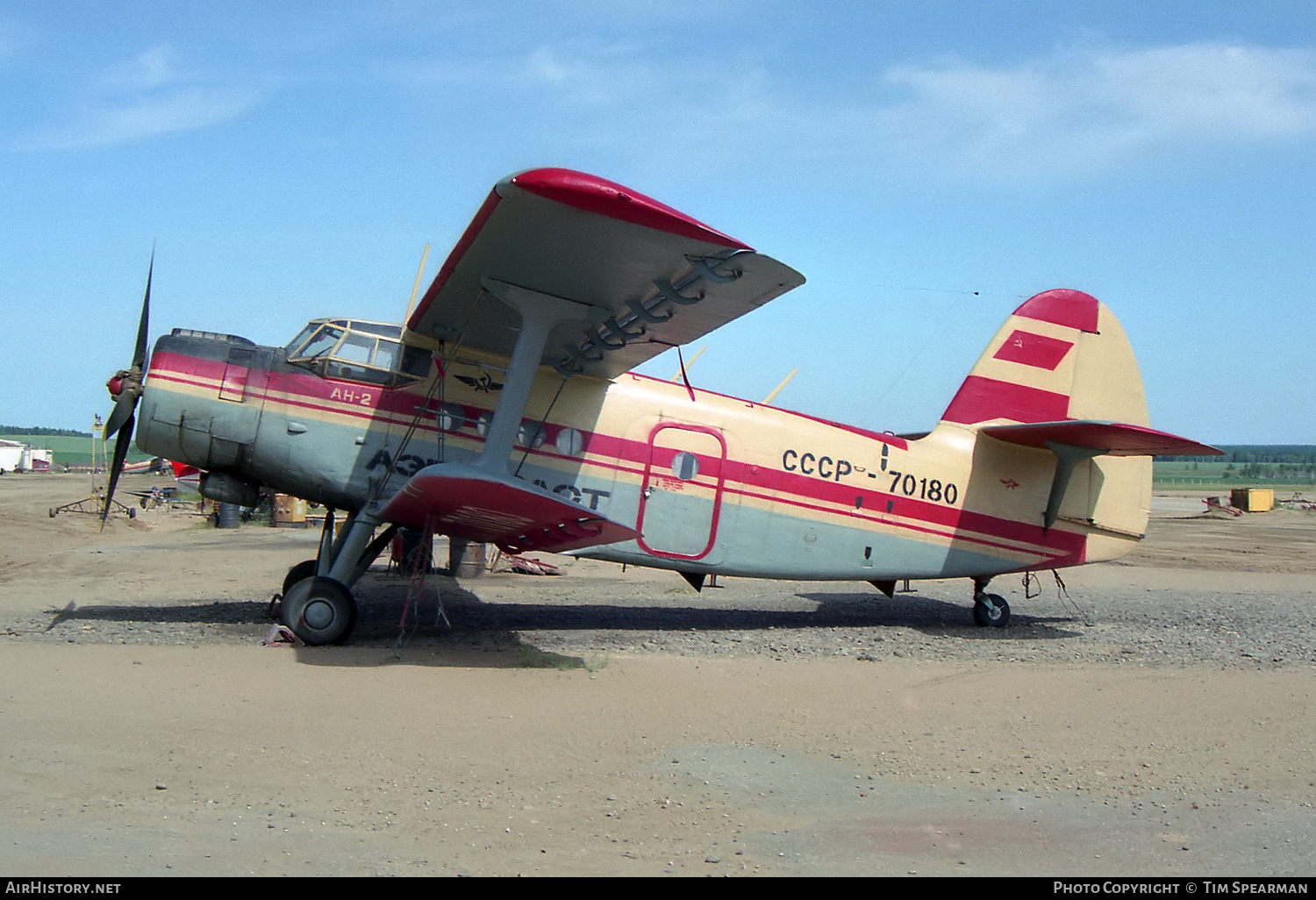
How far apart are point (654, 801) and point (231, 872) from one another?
81.0 inches

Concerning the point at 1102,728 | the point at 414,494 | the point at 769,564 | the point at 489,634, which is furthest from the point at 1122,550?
the point at 414,494

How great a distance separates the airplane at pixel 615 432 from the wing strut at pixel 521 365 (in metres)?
0.02

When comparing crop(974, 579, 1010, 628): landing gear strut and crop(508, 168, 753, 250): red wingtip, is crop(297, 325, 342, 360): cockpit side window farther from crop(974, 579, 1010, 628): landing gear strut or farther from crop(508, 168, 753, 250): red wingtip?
crop(974, 579, 1010, 628): landing gear strut

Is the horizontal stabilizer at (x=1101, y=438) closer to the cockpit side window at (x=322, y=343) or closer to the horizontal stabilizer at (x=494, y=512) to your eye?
the horizontal stabilizer at (x=494, y=512)

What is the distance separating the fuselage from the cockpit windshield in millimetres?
108

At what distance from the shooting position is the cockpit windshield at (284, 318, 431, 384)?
9.53 m

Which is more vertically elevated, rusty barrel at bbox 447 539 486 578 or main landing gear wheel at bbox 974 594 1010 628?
main landing gear wheel at bbox 974 594 1010 628

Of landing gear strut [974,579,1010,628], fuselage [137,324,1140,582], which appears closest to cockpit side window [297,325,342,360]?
fuselage [137,324,1140,582]

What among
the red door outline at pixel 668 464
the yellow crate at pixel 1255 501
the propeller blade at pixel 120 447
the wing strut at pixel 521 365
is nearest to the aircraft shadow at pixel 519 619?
the red door outline at pixel 668 464

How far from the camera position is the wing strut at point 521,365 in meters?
8.04

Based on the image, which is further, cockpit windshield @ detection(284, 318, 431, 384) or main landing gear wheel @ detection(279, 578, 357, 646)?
cockpit windshield @ detection(284, 318, 431, 384)

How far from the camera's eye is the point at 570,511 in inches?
302
